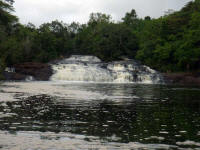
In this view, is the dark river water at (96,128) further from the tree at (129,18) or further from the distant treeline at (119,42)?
the tree at (129,18)

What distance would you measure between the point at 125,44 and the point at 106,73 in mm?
25015

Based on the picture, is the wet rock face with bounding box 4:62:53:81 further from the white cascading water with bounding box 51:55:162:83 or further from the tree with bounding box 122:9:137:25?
the tree with bounding box 122:9:137:25

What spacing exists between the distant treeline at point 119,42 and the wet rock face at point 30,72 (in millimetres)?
2464

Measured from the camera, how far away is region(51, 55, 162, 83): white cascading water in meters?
73.3

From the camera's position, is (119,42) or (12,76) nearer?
(12,76)

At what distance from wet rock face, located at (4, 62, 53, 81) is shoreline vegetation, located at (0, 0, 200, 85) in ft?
5.86

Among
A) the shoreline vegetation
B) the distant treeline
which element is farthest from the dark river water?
the distant treeline

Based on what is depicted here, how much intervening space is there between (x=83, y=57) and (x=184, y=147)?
85.0 meters

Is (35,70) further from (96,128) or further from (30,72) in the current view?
(96,128)

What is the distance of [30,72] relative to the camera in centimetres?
7481

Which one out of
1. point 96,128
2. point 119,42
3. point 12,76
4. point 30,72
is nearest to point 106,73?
point 30,72

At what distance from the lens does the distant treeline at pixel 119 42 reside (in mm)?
78750

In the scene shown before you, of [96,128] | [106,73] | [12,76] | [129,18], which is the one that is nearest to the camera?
[96,128]

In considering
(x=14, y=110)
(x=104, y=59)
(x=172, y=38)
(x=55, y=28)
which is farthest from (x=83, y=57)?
(x=14, y=110)
